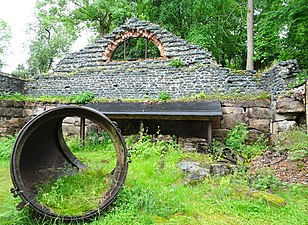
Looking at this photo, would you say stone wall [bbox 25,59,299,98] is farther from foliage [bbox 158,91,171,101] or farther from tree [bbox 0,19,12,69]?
tree [bbox 0,19,12,69]

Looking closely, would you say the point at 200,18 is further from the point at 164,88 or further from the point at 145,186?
the point at 145,186

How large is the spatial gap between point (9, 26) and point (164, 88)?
33678 mm

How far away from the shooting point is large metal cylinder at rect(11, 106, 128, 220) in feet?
9.53

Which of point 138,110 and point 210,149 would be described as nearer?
point 210,149

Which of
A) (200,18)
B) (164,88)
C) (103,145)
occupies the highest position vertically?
(200,18)

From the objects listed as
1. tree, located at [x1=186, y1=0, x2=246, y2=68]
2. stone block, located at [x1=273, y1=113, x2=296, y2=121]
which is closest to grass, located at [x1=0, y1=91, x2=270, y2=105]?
stone block, located at [x1=273, y1=113, x2=296, y2=121]

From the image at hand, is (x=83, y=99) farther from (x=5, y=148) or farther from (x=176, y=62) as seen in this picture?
(x=176, y=62)

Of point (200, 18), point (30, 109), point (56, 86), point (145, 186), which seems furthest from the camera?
point (200, 18)

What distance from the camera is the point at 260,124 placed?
827cm

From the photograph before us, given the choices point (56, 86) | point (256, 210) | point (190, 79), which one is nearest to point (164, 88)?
point (190, 79)

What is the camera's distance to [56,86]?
39.0 ft

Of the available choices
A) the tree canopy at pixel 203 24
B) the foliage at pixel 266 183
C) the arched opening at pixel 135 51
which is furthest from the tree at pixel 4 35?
the foliage at pixel 266 183

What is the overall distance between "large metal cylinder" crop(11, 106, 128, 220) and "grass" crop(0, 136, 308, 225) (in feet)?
0.71

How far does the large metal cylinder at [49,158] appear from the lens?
2.91 meters
